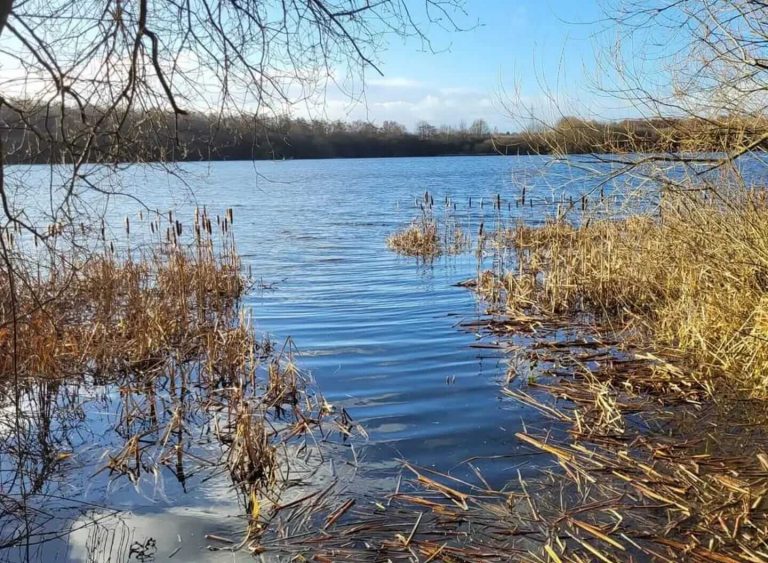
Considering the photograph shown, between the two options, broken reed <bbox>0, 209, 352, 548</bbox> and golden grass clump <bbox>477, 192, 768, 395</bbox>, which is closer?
broken reed <bbox>0, 209, 352, 548</bbox>

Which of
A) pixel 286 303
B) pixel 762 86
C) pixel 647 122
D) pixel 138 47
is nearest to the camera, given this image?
pixel 138 47

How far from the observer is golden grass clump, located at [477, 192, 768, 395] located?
5.69 metres

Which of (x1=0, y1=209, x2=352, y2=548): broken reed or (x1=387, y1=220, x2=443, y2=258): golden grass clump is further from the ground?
(x1=387, y1=220, x2=443, y2=258): golden grass clump

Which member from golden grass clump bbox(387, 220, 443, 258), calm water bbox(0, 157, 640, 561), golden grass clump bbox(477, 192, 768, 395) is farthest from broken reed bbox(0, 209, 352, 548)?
golden grass clump bbox(387, 220, 443, 258)

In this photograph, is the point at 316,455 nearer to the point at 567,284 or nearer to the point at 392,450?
the point at 392,450

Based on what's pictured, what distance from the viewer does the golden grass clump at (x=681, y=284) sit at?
5688 millimetres

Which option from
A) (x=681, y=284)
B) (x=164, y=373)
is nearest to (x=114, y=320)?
(x=164, y=373)

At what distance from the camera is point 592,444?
4590 millimetres

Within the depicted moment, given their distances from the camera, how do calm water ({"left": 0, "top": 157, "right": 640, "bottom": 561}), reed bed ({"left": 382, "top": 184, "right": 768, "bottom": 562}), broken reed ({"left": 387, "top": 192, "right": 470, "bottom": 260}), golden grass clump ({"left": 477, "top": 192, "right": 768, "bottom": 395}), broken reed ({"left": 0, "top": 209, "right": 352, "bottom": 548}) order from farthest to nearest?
broken reed ({"left": 387, "top": 192, "right": 470, "bottom": 260})
golden grass clump ({"left": 477, "top": 192, "right": 768, "bottom": 395})
broken reed ({"left": 0, "top": 209, "right": 352, "bottom": 548})
calm water ({"left": 0, "top": 157, "right": 640, "bottom": 561})
reed bed ({"left": 382, "top": 184, "right": 768, "bottom": 562})

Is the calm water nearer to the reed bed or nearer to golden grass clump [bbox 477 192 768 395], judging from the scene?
the reed bed

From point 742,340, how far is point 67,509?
5286mm

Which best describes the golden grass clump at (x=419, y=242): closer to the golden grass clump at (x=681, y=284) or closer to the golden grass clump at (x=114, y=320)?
the golden grass clump at (x=681, y=284)

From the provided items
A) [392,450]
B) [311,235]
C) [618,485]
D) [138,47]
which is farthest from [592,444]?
[311,235]

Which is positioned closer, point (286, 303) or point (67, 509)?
point (67, 509)
